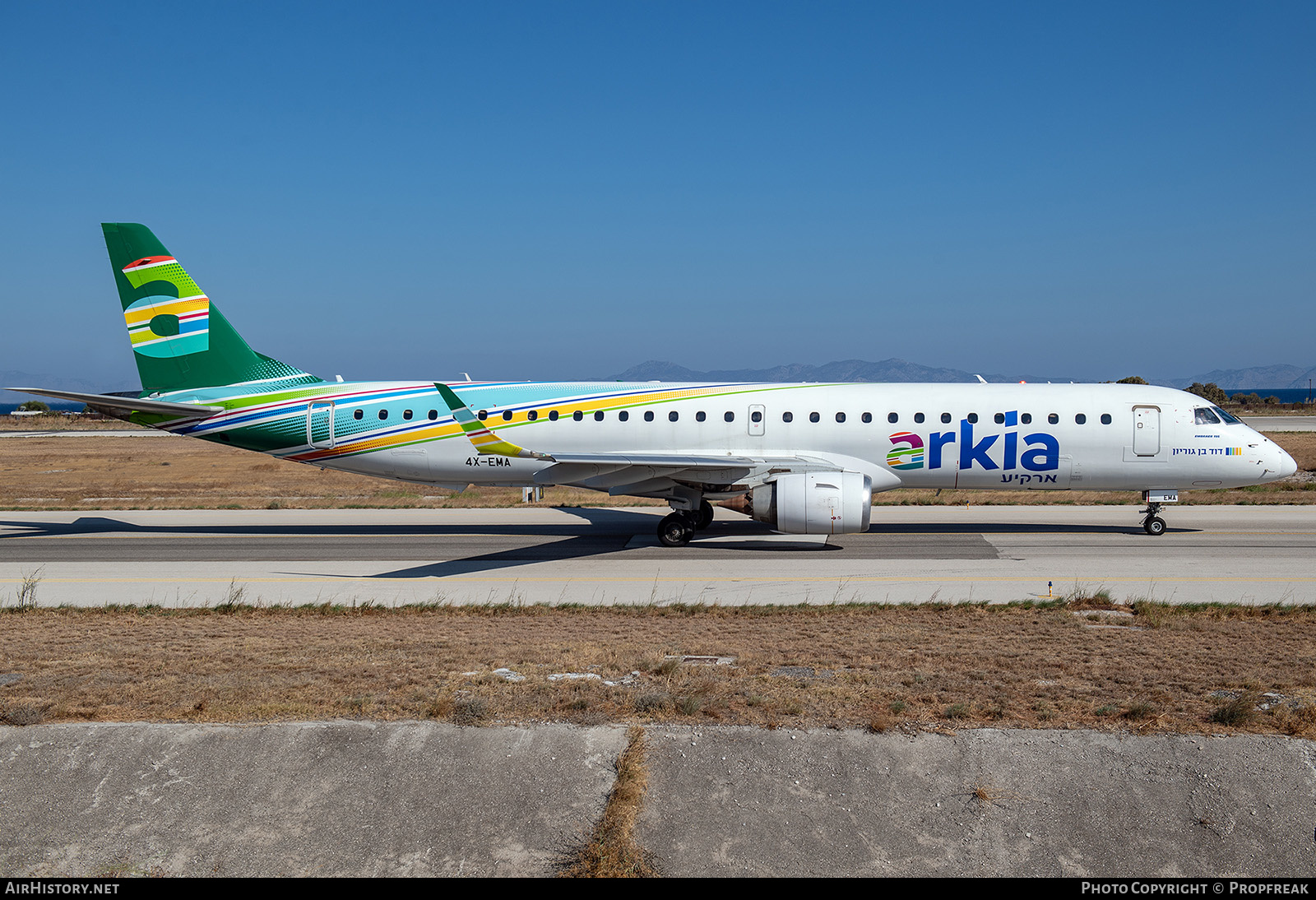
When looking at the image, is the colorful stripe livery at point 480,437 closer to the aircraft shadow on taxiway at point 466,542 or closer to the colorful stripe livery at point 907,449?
the aircraft shadow on taxiway at point 466,542

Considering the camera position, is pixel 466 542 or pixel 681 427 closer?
pixel 681 427

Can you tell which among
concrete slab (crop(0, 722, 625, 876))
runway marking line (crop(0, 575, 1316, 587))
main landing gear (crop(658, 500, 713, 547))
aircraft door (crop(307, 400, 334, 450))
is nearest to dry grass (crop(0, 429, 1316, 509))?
aircraft door (crop(307, 400, 334, 450))

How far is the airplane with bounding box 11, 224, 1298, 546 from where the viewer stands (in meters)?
22.4

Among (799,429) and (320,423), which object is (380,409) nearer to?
(320,423)

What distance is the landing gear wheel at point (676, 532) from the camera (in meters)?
22.8

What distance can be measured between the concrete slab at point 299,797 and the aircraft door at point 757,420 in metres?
15.6

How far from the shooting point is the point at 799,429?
75.2 ft

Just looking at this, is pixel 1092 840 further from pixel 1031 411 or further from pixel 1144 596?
pixel 1031 411

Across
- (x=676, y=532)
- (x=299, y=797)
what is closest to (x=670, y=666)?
(x=299, y=797)

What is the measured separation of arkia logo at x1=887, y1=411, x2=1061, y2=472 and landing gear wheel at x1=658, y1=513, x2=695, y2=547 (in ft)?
18.0

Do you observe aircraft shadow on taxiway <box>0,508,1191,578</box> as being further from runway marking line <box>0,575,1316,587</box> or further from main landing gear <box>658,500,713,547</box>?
runway marking line <box>0,575,1316,587</box>

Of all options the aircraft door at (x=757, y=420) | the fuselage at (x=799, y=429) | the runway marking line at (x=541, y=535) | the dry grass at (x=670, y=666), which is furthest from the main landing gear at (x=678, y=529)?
the dry grass at (x=670, y=666)

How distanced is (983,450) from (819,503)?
5.09 metres
